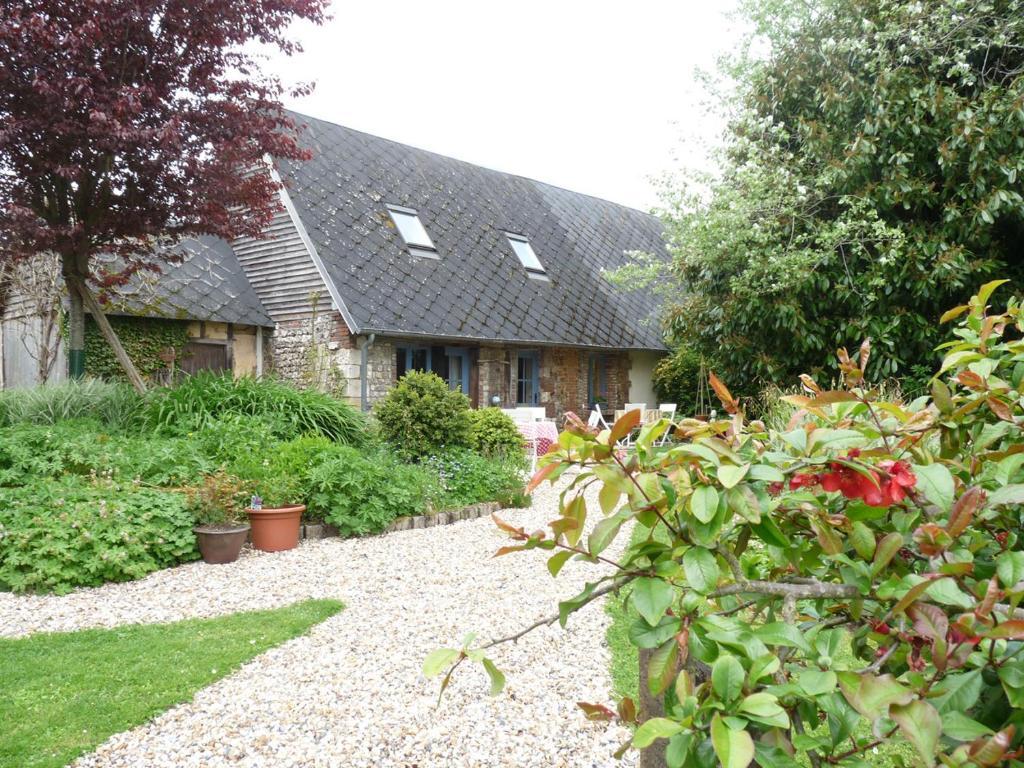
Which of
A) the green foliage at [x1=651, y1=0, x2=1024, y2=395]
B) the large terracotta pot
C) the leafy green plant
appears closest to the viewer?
the leafy green plant

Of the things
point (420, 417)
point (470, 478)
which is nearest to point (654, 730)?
point (470, 478)

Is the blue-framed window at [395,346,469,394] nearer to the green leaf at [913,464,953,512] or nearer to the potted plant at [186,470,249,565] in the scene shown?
the potted plant at [186,470,249,565]

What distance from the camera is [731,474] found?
2.95 feet

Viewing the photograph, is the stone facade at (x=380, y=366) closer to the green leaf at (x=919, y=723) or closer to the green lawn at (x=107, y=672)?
the green lawn at (x=107, y=672)

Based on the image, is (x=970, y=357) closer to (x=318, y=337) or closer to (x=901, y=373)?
(x=901, y=373)

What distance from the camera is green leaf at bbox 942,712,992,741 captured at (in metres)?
0.80

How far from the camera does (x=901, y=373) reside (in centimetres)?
927

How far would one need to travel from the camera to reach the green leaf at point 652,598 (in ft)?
3.07

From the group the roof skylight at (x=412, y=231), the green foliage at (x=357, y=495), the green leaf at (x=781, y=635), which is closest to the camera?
the green leaf at (x=781, y=635)

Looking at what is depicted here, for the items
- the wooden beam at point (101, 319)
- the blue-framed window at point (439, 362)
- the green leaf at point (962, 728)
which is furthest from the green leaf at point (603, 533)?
the blue-framed window at point (439, 362)

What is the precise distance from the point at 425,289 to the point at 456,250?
171 centimetres

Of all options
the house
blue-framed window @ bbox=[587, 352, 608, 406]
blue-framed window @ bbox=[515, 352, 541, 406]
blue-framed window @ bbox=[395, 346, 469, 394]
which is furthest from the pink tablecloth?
blue-framed window @ bbox=[587, 352, 608, 406]

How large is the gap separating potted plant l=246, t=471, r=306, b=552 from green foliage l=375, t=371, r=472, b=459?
2341 millimetres

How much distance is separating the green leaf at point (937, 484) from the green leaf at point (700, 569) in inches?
11.9
